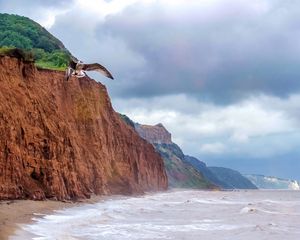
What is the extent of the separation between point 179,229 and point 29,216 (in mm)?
7812

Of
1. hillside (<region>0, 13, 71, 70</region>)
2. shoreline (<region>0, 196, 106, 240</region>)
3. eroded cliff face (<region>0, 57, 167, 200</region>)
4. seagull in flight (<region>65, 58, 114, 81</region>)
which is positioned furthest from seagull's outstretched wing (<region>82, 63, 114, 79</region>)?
hillside (<region>0, 13, 71, 70</region>)

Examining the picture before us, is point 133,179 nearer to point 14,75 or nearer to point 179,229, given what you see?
point 14,75

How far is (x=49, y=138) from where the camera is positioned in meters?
44.8

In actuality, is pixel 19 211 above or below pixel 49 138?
below

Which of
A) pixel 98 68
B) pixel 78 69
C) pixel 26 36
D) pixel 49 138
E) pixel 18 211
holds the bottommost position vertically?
pixel 18 211

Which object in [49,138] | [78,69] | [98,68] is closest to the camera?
[98,68]

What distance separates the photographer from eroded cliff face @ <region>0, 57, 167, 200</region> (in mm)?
37594

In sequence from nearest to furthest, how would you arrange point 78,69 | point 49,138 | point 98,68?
point 98,68, point 78,69, point 49,138

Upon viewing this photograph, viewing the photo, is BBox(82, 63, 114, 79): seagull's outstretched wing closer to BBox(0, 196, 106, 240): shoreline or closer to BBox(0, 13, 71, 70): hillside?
BBox(0, 196, 106, 240): shoreline

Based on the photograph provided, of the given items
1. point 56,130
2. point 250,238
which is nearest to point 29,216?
point 250,238

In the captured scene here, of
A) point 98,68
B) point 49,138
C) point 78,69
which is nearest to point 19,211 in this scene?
point 78,69

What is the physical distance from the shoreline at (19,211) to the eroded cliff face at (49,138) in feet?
3.89

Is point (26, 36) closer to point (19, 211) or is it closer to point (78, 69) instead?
point (19, 211)

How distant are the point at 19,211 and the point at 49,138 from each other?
14.6 meters
